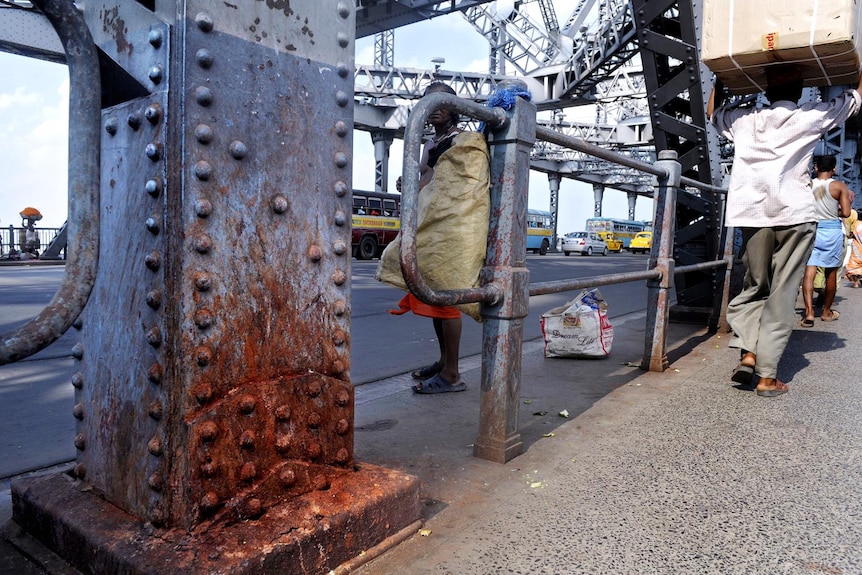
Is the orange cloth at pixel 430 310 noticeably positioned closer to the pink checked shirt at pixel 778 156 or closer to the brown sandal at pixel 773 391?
the brown sandal at pixel 773 391

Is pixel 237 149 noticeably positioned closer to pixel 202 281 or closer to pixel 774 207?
pixel 202 281

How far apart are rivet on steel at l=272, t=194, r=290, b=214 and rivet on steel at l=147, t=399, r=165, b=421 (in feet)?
1.85

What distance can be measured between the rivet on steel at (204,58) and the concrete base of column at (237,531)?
111 centimetres

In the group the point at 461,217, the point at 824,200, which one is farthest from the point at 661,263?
the point at 824,200

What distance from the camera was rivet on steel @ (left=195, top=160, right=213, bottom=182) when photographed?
1.50 m

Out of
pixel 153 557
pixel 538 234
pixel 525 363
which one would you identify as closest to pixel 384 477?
pixel 153 557

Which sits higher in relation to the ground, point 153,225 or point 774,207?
point 774,207

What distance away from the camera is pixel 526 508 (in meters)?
2.13

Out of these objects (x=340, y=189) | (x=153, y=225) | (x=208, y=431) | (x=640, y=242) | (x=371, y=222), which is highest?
(x=371, y=222)

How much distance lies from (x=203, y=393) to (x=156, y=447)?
0.58ft

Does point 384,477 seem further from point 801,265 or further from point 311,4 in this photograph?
point 801,265

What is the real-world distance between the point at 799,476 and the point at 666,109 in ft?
15.1

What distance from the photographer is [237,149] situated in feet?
5.16

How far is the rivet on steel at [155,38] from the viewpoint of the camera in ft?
4.85
